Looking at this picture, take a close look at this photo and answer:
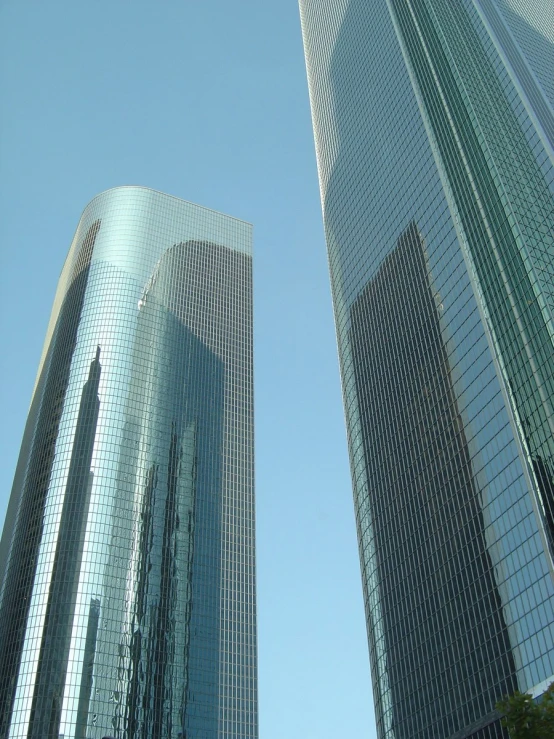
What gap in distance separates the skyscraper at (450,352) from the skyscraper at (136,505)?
98.7 feet

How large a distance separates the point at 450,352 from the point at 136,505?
186ft

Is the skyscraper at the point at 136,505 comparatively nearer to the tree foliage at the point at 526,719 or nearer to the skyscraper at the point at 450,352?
the skyscraper at the point at 450,352

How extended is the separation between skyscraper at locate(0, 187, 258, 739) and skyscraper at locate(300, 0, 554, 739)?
30077 millimetres

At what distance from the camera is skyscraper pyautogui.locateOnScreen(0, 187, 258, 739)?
111812 millimetres

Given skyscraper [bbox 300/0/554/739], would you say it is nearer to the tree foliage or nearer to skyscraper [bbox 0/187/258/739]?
skyscraper [bbox 0/187/258/739]

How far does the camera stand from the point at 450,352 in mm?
90875

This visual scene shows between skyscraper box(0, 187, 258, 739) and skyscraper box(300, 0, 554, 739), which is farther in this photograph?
skyscraper box(0, 187, 258, 739)

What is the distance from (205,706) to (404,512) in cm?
4265

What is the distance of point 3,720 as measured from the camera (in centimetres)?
10850

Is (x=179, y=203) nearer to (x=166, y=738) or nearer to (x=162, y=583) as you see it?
(x=162, y=583)

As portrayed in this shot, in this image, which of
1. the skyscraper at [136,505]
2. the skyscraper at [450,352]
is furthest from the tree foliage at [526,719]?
the skyscraper at [136,505]

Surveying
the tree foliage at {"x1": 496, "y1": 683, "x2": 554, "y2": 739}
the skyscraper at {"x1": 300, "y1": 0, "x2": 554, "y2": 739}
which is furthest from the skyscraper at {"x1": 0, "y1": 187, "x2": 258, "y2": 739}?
the tree foliage at {"x1": 496, "y1": 683, "x2": 554, "y2": 739}

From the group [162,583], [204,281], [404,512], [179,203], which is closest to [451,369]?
[404,512]

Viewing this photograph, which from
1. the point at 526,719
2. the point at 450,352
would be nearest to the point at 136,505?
the point at 450,352
